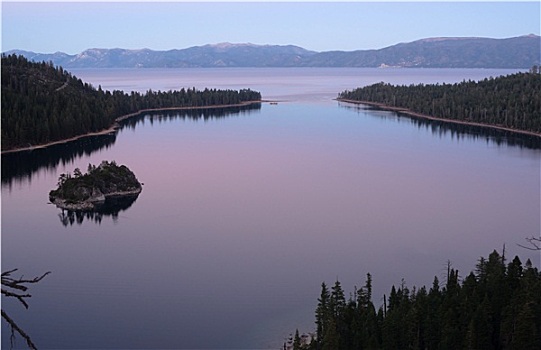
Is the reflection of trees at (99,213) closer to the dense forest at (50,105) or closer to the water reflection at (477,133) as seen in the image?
the dense forest at (50,105)

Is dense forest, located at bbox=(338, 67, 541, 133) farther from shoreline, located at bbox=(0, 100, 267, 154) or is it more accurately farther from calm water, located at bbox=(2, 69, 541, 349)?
shoreline, located at bbox=(0, 100, 267, 154)

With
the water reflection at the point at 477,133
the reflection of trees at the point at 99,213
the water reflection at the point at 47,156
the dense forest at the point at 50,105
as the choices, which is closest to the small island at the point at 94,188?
the reflection of trees at the point at 99,213

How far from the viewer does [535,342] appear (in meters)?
14.8

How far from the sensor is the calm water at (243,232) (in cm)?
2036

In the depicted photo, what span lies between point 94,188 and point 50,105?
3493cm

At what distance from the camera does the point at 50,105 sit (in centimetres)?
6731

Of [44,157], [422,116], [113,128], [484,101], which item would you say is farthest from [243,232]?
[422,116]

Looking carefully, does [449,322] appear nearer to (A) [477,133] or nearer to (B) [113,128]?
(A) [477,133]

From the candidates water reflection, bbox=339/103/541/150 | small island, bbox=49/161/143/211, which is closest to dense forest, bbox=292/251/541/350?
small island, bbox=49/161/143/211

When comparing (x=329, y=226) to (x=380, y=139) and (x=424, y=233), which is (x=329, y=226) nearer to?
(x=424, y=233)

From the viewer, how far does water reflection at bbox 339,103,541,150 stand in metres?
62.9

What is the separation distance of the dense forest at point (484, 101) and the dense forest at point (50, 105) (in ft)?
131

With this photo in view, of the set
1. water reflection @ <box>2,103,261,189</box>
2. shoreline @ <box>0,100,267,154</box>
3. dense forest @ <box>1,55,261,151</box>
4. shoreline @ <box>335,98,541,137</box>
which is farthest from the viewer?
shoreline @ <box>335,98,541,137</box>

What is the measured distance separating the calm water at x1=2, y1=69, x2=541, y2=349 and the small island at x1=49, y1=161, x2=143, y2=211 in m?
1.17
